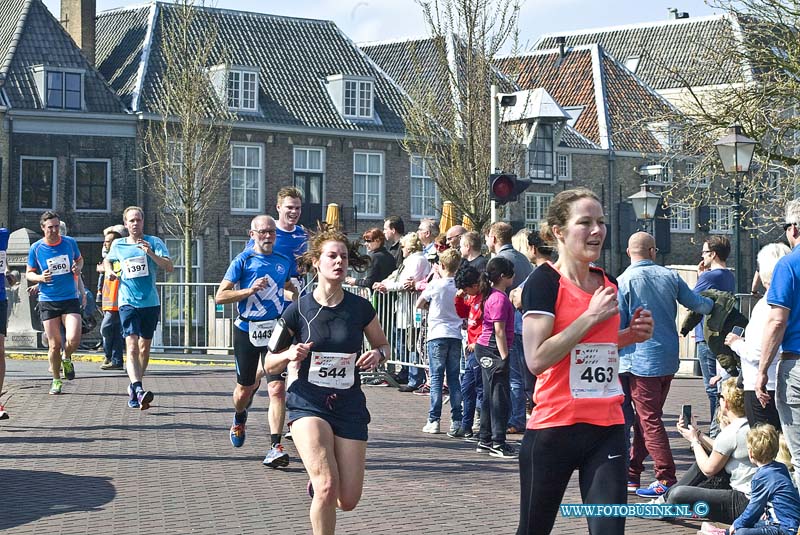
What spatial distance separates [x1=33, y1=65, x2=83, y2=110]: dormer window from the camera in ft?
116

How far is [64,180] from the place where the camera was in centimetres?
3544

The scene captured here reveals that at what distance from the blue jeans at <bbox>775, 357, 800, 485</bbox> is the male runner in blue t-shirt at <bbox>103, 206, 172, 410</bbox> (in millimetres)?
7084

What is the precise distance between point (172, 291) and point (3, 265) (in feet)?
40.6

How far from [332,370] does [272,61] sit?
114 feet

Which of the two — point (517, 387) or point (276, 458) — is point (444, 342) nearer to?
point (517, 387)

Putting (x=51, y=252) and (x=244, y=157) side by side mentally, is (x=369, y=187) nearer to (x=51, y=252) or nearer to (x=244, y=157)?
(x=244, y=157)

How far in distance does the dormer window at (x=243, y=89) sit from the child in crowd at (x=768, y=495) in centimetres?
3254

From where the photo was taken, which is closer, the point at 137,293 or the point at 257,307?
the point at 257,307

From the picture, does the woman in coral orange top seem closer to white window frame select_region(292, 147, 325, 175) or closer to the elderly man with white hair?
the elderly man with white hair

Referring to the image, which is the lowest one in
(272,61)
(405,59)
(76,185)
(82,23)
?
(76,185)

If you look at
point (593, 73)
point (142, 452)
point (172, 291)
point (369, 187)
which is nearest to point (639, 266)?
point (142, 452)

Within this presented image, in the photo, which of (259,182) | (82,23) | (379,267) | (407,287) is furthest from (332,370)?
(82,23)

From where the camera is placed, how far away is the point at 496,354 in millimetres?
10750

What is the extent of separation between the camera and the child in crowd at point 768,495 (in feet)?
23.2
